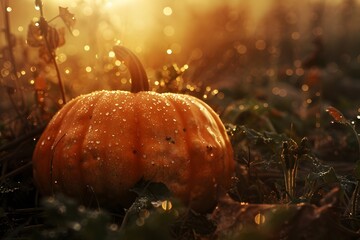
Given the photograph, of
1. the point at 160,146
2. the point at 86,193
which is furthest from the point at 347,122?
the point at 86,193

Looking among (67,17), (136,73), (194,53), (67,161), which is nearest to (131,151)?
(67,161)

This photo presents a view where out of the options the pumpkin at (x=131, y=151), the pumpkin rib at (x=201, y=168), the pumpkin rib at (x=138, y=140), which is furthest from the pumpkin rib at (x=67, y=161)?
the pumpkin rib at (x=201, y=168)

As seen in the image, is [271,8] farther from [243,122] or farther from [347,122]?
[347,122]

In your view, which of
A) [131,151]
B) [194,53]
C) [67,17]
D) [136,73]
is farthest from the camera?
[194,53]

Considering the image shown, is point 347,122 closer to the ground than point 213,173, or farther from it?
farther from it

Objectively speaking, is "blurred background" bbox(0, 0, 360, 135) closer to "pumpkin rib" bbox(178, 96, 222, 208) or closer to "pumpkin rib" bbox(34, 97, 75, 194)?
"pumpkin rib" bbox(34, 97, 75, 194)

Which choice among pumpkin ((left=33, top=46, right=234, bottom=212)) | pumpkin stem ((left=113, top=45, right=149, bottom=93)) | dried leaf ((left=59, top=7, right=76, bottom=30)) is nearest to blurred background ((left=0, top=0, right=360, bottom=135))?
dried leaf ((left=59, top=7, right=76, bottom=30))

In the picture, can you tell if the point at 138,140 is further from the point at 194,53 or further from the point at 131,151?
the point at 194,53
